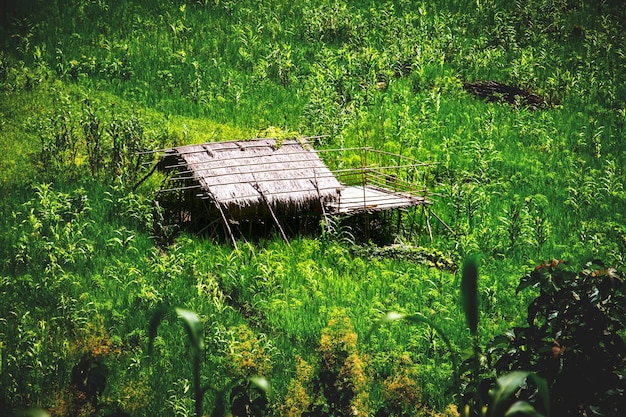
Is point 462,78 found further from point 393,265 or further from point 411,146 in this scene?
point 393,265

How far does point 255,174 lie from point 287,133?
115 cm

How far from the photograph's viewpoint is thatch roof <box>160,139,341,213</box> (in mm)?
9445

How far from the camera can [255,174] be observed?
32.0 feet

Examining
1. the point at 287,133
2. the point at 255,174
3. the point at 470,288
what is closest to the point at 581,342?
the point at 470,288

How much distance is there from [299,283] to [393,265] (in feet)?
3.61

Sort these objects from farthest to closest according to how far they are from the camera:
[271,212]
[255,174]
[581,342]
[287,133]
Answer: [287,133], [255,174], [271,212], [581,342]

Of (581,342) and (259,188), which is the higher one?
(581,342)

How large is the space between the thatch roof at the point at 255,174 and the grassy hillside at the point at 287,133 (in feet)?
1.67

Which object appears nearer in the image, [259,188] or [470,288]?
[470,288]

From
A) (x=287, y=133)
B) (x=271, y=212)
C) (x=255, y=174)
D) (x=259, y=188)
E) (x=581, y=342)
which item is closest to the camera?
(x=581, y=342)

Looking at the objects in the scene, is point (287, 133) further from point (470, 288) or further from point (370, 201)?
point (470, 288)

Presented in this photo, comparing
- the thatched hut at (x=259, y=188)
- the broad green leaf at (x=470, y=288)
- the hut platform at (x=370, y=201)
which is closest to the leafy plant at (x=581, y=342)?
the broad green leaf at (x=470, y=288)

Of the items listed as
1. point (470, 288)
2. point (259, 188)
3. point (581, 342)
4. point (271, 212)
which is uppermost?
point (470, 288)

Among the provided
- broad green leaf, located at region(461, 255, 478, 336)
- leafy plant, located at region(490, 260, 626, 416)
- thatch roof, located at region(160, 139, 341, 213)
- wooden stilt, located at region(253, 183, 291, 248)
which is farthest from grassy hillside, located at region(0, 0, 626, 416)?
broad green leaf, located at region(461, 255, 478, 336)
